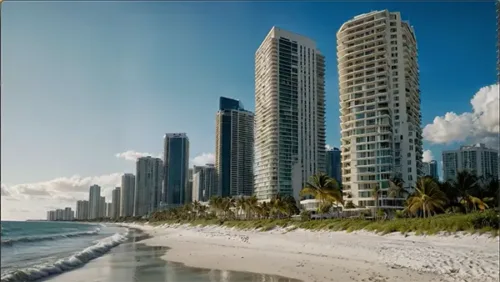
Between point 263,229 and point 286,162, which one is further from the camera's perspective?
point 286,162

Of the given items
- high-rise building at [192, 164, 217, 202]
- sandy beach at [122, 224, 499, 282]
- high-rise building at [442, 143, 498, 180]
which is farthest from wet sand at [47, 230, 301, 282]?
high-rise building at [192, 164, 217, 202]

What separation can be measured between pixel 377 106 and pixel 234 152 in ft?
300

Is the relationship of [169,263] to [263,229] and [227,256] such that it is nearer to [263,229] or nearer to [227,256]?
[227,256]

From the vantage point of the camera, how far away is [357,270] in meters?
19.1

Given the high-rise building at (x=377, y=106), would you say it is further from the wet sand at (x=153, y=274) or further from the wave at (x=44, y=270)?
the wave at (x=44, y=270)

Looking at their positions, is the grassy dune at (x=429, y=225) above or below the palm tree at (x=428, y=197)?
below

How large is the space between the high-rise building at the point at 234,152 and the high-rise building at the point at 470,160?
81351mm

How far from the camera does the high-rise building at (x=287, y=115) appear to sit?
10788 cm

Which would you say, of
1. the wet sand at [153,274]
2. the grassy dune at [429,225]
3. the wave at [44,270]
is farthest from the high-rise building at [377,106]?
the wave at [44,270]

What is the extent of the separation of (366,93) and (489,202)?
3779cm

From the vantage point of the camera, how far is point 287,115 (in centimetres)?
11138

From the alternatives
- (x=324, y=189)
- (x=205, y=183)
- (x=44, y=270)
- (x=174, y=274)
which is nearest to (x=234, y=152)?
(x=205, y=183)

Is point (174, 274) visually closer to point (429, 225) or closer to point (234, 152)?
point (429, 225)

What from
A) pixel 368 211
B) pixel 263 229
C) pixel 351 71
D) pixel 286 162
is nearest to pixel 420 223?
pixel 263 229
